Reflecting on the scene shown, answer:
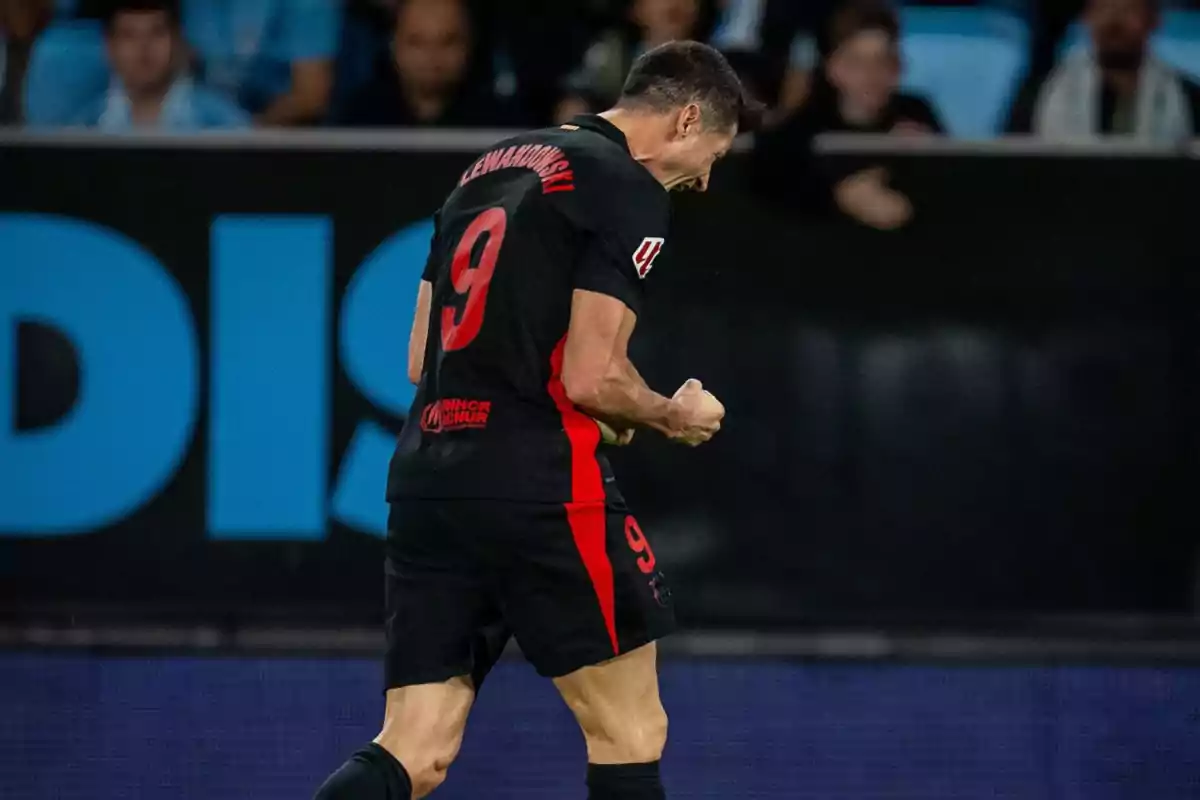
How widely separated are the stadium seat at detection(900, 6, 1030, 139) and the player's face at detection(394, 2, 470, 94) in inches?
55.8

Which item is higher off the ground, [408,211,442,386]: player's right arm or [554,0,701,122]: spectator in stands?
[554,0,701,122]: spectator in stands

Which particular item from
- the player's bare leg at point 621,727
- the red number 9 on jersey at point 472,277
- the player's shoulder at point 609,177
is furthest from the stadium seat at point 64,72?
the player's bare leg at point 621,727

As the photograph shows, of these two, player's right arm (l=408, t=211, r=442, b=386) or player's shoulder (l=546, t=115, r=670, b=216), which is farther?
player's right arm (l=408, t=211, r=442, b=386)

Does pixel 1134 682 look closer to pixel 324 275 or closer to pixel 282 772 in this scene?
pixel 282 772

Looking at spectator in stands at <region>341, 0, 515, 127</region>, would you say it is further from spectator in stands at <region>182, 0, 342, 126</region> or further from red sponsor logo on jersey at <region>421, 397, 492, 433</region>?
red sponsor logo on jersey at <region>421, 397, 492, 433</region>

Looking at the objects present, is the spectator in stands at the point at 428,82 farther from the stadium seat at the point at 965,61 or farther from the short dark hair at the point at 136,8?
the stadium seat at the point at 965,61

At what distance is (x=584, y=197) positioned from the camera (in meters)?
2.98

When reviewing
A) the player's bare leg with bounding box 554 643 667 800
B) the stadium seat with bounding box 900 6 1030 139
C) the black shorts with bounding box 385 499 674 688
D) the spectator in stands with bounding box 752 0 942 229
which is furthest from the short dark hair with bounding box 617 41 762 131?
the stadium seat with bounding box 900 6 1030 139

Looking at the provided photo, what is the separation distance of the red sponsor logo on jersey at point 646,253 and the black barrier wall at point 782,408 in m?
2.24

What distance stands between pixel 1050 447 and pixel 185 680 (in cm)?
259

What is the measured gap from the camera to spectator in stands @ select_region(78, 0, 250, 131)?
5598mm

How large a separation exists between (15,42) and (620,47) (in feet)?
6.30

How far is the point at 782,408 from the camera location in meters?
5.26

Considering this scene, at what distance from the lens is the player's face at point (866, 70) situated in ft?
17.5
